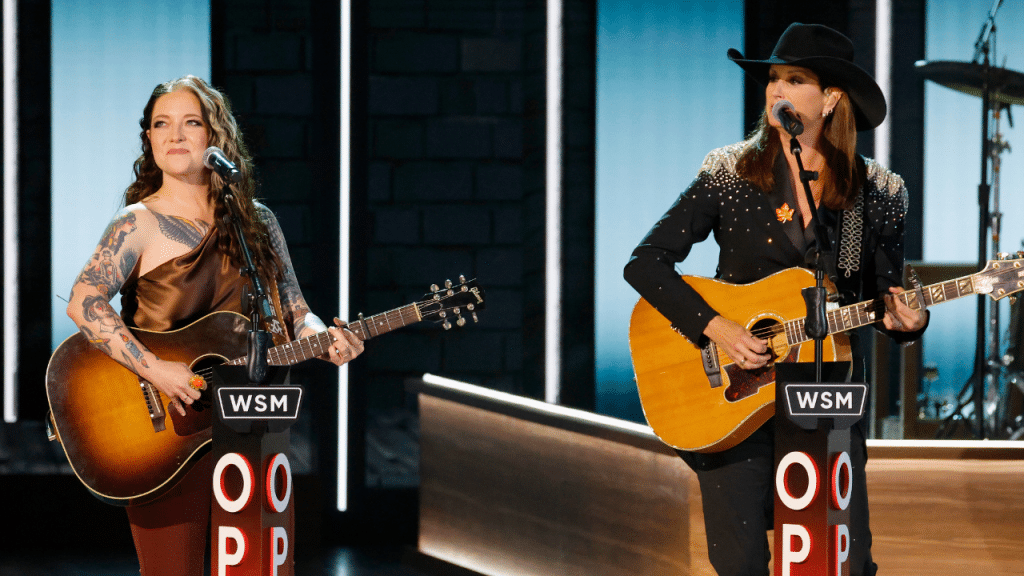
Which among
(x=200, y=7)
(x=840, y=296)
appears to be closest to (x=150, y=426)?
(x=840, y=296)

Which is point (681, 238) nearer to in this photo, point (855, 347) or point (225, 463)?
point (855, 347)

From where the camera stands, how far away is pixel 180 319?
248 cm

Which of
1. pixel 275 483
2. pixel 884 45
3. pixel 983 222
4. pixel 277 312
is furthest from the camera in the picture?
pixel 884 45

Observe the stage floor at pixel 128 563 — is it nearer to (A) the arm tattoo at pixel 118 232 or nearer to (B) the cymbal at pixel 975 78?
(A) the arm tattoo at pixel 118 232

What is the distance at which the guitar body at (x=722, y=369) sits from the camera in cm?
235

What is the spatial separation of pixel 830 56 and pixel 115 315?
174 cm

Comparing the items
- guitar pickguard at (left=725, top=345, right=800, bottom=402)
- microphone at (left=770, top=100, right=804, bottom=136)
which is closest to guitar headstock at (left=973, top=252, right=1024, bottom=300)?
guitar pickguard at (left=725, top=345, right=800, bottom=402)

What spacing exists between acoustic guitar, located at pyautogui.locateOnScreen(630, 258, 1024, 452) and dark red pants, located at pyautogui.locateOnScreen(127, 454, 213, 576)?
42.3 inches

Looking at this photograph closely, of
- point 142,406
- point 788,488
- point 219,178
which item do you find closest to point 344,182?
point 219,178

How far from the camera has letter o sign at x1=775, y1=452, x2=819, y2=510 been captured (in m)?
2.04

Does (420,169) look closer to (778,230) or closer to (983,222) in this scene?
(983,222)

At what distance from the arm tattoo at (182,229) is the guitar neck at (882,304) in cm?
146

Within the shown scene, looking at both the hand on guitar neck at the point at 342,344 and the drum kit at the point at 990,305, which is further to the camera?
the drum kit at the point at 990,305

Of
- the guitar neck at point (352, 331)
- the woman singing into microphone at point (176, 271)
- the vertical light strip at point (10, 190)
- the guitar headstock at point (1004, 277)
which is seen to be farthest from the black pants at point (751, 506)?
the vertical light strip at point (10, 190)
